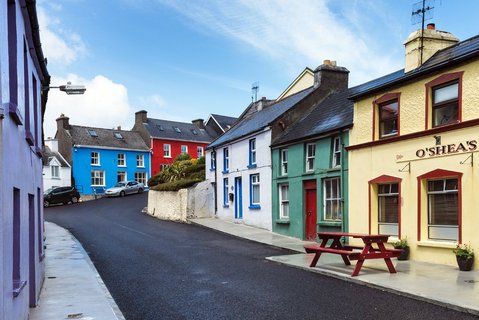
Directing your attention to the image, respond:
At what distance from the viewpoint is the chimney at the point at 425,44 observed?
52.3ft

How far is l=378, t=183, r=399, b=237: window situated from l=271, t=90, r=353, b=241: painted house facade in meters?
1.85

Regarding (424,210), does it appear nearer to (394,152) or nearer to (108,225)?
(394,152)

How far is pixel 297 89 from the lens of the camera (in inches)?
1185

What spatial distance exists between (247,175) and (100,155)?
107 ft

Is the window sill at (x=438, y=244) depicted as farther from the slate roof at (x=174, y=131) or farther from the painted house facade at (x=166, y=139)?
the slate roof at (x=174, y=131)

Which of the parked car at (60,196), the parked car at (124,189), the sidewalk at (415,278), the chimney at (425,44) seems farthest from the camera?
the parked car at (124,189)

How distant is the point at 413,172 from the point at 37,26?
433 inches

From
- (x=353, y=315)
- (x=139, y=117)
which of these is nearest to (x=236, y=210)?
(x=353, y=315)

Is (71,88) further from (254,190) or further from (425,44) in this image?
(254,190)

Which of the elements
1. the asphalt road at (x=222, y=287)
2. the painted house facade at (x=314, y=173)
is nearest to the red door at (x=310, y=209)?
the painted house facade at (x=314, y=173)

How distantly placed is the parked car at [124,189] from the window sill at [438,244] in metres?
39.9

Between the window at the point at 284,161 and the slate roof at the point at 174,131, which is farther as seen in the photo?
the slate roof at the point at 174,131

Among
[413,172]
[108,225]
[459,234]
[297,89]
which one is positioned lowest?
[108,225]

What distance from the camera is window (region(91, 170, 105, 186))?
53688 millimetres
